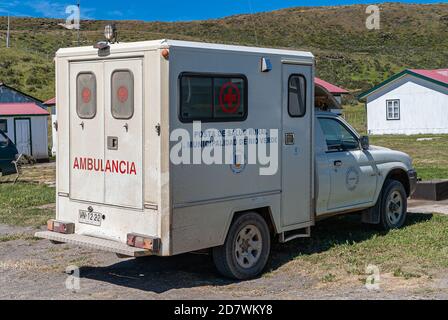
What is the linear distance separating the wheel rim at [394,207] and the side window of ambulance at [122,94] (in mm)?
4621

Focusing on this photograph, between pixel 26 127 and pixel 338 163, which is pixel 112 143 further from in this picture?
pixel 26 127

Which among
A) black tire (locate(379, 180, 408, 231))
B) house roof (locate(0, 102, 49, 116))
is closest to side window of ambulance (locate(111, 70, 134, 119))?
black tire (locate(379, 180, 408, 231))

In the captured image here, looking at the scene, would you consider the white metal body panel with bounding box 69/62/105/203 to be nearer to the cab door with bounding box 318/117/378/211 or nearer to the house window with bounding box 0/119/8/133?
the cab door with bounding box 318/117/378/211

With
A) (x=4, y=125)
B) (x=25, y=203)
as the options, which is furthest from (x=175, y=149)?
(x=4, y=125)

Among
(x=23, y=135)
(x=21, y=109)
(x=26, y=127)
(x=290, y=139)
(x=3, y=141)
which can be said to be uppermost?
(x=21, y=109)

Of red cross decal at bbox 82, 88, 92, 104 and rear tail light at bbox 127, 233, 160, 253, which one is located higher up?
red cross decal at bbox 82, 88, 92, 104

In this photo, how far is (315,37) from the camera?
300 ft

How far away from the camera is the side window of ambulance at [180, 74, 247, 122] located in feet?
23.1

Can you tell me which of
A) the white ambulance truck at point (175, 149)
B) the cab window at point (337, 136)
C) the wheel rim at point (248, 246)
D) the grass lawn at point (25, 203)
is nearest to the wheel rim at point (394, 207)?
the cab window at point (337, 136)

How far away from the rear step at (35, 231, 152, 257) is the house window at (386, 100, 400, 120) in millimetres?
32443

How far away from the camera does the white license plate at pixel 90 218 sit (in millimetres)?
7566

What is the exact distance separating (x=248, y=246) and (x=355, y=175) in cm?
228
